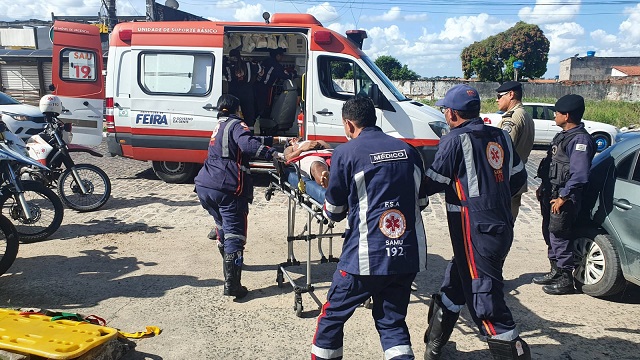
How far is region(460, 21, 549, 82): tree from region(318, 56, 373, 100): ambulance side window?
38.5 meters

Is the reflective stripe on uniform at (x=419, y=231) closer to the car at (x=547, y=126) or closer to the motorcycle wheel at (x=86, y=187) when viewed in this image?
the motorcycle wheel at (x=86, y=187)

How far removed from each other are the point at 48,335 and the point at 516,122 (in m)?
4.26

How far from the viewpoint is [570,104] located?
454 centimetres

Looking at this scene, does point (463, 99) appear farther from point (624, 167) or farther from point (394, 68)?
point (394, 68)

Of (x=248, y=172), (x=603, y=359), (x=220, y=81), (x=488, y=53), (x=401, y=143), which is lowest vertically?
(x=603, y=359)

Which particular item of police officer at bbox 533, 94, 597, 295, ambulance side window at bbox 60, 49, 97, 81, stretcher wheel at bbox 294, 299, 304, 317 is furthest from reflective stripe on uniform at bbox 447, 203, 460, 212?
ambulance side window at bbox 60, 49, 97, 81

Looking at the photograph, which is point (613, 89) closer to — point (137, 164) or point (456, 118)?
point (137, 164)

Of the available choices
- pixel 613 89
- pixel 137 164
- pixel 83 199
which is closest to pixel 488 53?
pixel 613 89

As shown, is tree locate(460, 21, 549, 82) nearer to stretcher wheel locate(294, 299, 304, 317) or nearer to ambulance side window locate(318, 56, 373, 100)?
ambulance side window locate(318, 56, 373, 100)

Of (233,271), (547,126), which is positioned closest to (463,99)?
(233,271)

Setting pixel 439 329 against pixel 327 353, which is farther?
pixel 439 329

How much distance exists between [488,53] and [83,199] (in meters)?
44.8

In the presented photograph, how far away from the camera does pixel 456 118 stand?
10.8 feet

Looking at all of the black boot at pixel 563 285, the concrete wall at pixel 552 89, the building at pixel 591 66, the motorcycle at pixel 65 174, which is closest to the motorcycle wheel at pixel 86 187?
the motorcycle at pixel 65 174
